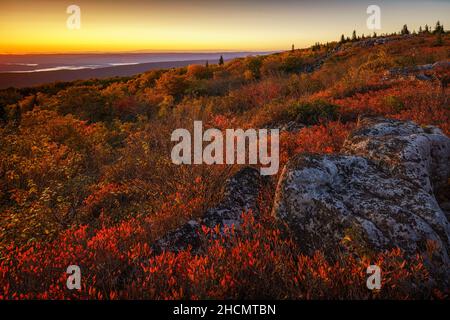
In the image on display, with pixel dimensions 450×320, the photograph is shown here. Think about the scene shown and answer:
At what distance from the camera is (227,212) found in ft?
13.5

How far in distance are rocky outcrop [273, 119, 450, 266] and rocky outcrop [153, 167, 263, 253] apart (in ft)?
2.29

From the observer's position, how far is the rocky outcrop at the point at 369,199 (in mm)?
3070

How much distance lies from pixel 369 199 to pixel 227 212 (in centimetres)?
174

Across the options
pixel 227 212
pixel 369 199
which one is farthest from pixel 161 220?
pixel 369 199

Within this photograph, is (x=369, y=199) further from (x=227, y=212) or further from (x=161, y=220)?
(x=161, y=220)

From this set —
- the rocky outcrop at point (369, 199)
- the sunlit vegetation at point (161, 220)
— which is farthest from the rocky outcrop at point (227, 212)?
the rocky outcrop at point (369, 199)

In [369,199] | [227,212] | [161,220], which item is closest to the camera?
[369,199]

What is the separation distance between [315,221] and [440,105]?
22.6 feet

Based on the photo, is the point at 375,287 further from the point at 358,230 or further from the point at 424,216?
the point at 424,216

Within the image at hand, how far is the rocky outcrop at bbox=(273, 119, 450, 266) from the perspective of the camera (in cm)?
307

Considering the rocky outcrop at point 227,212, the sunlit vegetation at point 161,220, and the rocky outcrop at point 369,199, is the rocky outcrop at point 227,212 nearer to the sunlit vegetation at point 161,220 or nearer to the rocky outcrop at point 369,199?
the sunlit vegetation at point 161,220

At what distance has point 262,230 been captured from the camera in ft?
11.1

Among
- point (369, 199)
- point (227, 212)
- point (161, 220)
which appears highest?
point (369, 199)
